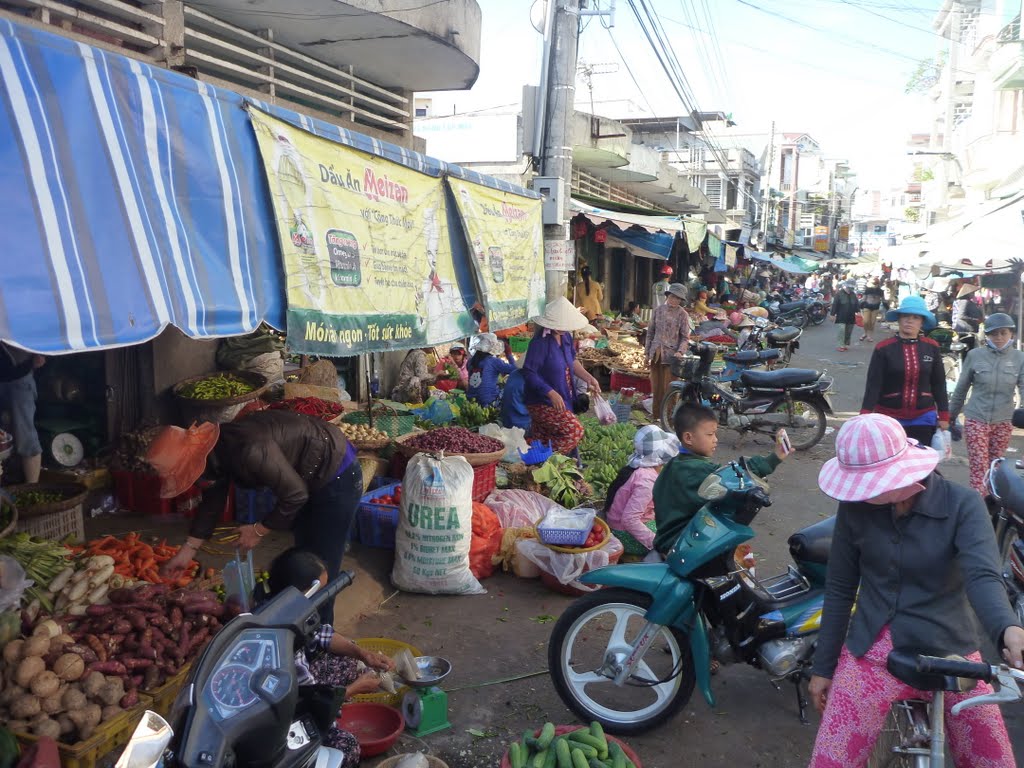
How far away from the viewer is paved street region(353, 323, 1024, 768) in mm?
3986

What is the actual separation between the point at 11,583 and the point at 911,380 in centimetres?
696

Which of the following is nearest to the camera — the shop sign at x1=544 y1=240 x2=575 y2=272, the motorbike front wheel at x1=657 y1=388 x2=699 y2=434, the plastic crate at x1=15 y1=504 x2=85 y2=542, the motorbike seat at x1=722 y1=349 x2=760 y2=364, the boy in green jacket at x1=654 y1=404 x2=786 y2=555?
the boy in green jacket at x1=654 y1=404 x2=786 y2=555

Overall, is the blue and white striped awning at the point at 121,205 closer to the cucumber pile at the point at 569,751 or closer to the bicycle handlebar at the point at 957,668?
the cucumber pile at the point at 569,751

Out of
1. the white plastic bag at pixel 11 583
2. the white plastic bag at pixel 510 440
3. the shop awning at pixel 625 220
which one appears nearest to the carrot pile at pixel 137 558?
the white plastic bag at pixel 11 583

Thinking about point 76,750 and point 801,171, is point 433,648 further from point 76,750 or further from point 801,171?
point 801,171

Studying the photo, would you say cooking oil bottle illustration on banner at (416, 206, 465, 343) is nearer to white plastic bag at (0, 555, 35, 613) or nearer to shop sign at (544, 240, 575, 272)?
white plastic bag at (0, 555, 35, 613)

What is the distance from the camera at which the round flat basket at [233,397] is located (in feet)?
23.3

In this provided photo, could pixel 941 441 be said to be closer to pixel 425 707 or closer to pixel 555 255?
pixel 555 255

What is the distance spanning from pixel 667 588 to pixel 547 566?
2.08m

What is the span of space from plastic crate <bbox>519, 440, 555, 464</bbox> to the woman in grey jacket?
379 centimetres

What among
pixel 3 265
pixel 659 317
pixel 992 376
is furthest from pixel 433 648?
Answer: pixel 659 317

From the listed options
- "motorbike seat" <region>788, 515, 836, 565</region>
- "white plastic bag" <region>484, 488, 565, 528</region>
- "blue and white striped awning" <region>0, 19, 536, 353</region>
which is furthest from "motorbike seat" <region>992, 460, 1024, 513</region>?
"blue and white striped awning" <region>0, 19, 536, 353</region>

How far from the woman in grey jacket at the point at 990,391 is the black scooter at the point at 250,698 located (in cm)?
686

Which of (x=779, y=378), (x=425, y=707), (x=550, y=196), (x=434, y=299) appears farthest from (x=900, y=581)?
(x=779, y=378)
